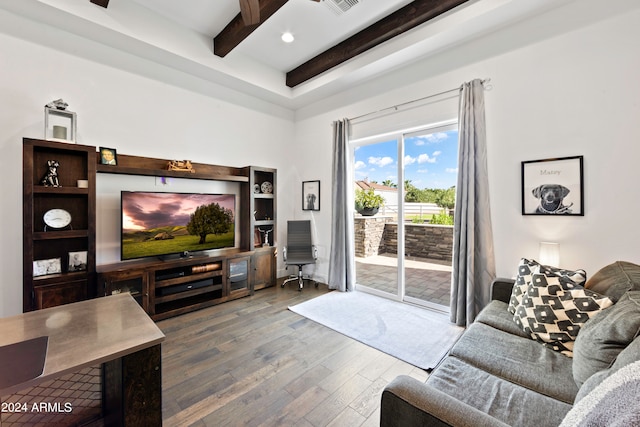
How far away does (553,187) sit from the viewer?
2406 mm

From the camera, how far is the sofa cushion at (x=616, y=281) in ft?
5.01

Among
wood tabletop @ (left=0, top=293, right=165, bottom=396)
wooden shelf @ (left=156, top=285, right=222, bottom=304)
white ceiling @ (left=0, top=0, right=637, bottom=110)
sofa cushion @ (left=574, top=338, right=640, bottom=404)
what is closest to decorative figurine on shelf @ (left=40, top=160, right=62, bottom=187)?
white ceiling @ (left=0, top=0, right=637, bottom=110)

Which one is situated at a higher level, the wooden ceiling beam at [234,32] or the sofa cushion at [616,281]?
the wooden ceiling beam at [234,32]

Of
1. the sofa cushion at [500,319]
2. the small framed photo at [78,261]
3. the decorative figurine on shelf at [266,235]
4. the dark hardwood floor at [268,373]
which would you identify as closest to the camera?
the dark hardwood floor at [268,373]

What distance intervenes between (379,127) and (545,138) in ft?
6.12

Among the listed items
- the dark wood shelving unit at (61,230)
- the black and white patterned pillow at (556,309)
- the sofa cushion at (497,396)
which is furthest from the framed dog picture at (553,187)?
the dark wood shelving unit at (61,230)

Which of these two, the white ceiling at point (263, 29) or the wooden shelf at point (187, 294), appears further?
the wooden shelf at point (187, 294)

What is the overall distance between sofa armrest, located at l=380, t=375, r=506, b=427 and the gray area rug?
138 cm

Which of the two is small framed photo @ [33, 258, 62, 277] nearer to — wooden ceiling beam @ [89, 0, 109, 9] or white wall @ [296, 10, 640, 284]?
wooden ceiling beam @ [89, 0, 109, 9]

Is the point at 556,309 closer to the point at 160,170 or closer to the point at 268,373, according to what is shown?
the point at 268,373

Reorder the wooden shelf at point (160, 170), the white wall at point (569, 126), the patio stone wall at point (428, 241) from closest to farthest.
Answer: the white wall at point (569, 126), the wooden shelf at point (160, 170), the patio stone wall at point (428, 241)

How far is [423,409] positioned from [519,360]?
942mm

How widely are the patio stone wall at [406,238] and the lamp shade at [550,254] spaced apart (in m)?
0.96

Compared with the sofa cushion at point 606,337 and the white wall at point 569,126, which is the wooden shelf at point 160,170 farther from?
the sofa cushion at point 606,337
